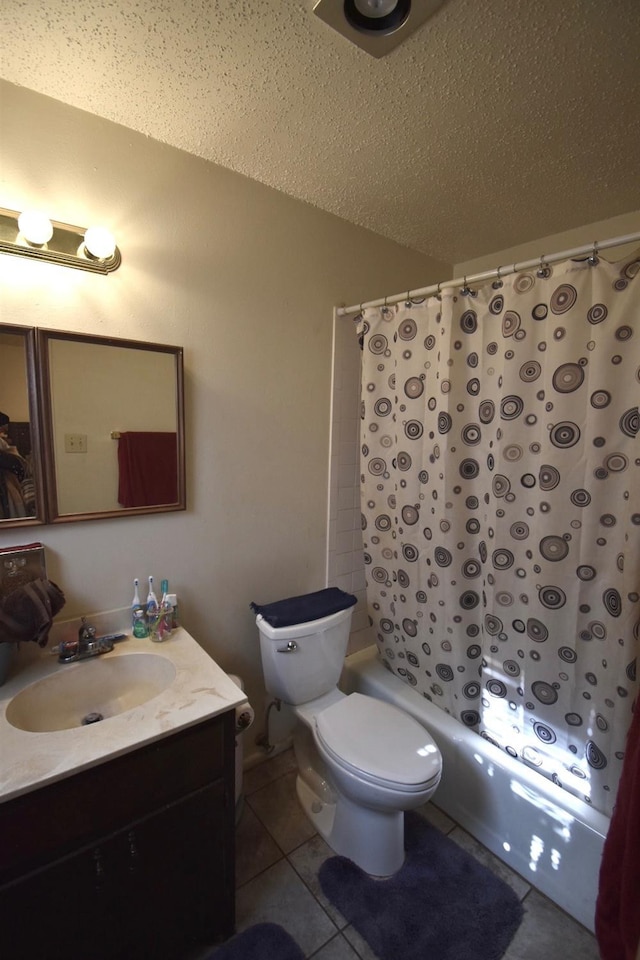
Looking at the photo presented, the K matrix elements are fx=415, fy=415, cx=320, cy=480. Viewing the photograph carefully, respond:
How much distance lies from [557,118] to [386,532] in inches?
59.1

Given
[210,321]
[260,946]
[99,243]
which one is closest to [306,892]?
[260,946]

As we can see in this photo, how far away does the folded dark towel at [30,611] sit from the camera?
1.09 m

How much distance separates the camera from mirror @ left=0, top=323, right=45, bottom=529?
3.83 ft

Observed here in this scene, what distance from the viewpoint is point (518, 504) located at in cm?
143

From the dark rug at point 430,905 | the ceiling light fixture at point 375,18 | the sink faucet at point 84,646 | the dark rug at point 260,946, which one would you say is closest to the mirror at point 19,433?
the sink faucet at point 84,646

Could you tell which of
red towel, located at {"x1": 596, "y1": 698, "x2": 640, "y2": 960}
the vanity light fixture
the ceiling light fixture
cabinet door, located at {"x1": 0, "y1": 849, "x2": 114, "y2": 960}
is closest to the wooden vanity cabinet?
cabinet door, located at {"x1": 0, "y1": 849, "x2": 114, "y2": 960}

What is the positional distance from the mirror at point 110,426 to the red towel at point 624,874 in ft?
4.88

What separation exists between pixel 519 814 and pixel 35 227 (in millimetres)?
2373

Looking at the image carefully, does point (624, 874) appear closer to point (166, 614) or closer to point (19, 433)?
point (166, 614)

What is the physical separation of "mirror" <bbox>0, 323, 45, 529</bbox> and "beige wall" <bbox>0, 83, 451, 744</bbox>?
6 cm

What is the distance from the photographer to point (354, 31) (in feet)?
3.07

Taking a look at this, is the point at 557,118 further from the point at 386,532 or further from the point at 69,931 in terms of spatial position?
the point at 69,931

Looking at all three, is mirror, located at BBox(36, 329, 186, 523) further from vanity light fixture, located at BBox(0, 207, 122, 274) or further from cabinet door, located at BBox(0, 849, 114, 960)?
cabinet door, located at BBox(0, 849, 114, 960)

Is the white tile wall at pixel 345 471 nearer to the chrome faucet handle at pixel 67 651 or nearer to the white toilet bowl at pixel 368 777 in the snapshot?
the white toilet bowl at pixel 368 777
